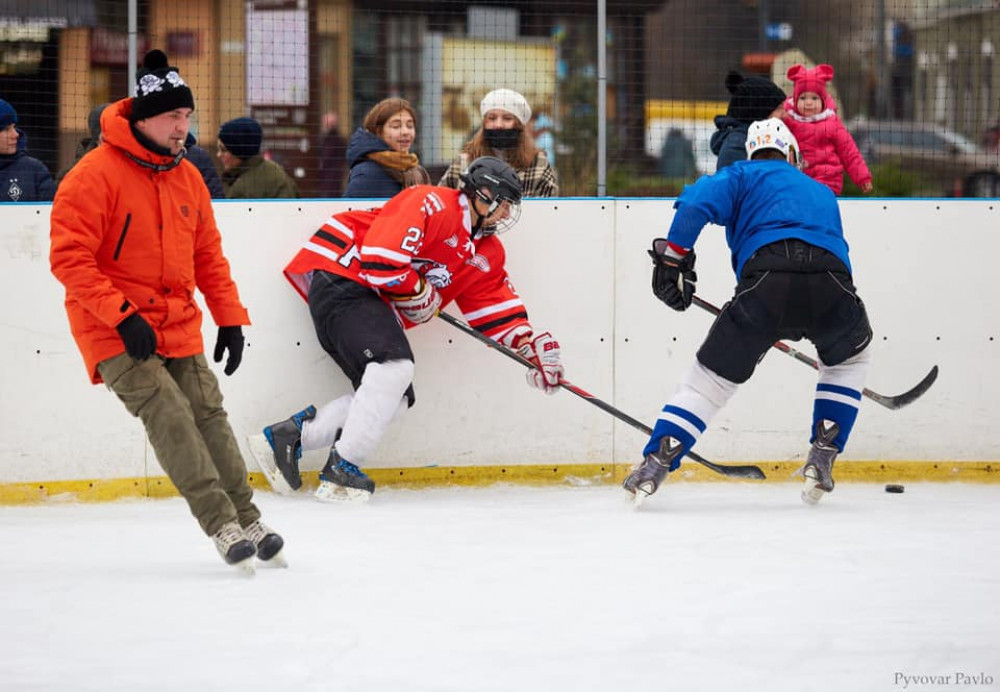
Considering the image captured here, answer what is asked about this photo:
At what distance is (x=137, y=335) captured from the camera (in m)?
3.43

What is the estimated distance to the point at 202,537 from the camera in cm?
430

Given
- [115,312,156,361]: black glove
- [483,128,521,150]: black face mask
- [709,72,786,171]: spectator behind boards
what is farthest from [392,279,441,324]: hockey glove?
[115,312,156,361]: black glove

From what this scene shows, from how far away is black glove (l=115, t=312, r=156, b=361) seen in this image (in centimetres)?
343

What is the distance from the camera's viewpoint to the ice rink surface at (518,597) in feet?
9.31

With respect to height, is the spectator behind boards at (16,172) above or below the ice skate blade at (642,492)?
above

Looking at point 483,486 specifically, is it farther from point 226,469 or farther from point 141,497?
point 226,469

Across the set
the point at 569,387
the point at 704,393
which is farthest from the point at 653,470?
the point at 569,387

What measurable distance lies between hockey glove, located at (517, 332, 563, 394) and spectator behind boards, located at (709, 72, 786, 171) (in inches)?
39.5

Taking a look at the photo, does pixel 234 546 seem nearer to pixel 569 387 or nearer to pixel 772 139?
pixel 569 387

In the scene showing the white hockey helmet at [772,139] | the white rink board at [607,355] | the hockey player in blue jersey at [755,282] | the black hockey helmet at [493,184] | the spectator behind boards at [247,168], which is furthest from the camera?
the spectator behind boards at [247,168]

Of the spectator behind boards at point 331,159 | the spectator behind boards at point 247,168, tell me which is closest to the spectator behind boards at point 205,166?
the spectator behind boards at point 247,168

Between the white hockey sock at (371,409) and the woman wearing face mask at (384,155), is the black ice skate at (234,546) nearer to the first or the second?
the white hockey sock at (371,409)

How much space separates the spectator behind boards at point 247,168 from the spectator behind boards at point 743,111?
1.61m

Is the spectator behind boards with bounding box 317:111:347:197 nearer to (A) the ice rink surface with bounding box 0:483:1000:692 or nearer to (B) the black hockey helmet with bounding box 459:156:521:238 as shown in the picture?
(B) the black hockey helmet with bounding box 459:156:521:238
